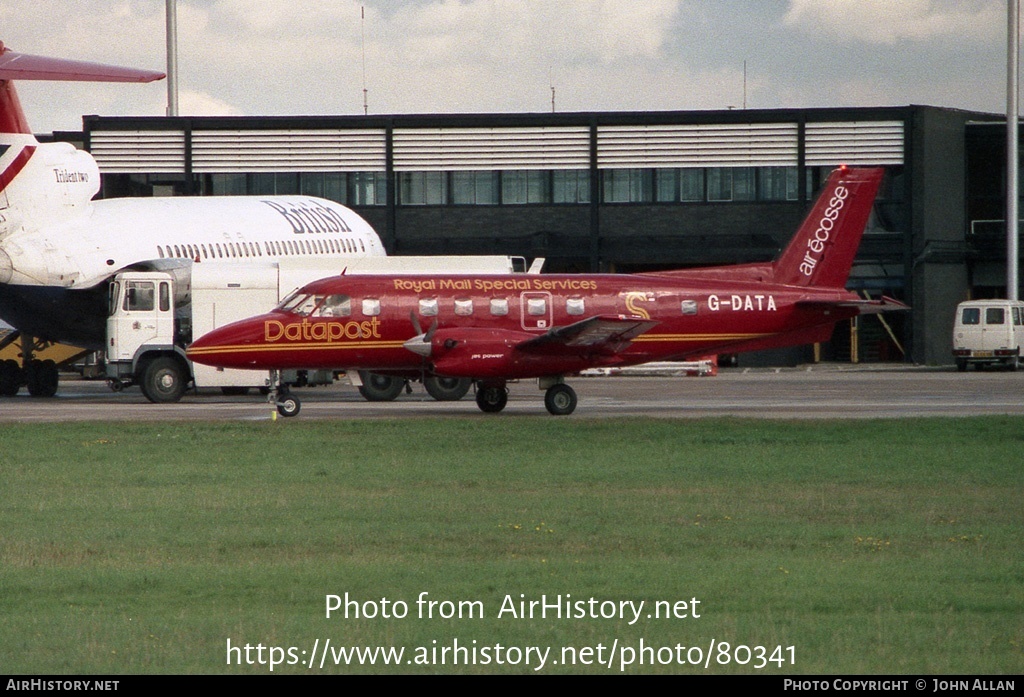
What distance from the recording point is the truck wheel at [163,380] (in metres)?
33.8

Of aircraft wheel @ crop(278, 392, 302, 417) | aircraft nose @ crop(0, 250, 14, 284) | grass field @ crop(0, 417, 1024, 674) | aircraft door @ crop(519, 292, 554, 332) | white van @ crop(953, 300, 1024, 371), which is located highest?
aircraft nose @ crop(0, 250, 14, 284)

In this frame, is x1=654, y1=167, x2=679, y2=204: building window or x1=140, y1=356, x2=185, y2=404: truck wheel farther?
x1=654, y1=167, x2=679, y2=204: building window

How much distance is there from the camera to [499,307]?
29.1m

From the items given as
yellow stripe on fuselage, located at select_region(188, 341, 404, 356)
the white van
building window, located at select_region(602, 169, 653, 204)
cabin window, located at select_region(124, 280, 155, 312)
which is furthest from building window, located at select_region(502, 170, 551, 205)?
yellow stripe on fuselage, located at select_region(188, 341, 404, 356)

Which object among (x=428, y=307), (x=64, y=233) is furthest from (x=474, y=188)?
(x=428, y=307)

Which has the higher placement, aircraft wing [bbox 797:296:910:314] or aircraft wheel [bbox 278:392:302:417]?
aircraft wing [bbox 797:296:910:314]

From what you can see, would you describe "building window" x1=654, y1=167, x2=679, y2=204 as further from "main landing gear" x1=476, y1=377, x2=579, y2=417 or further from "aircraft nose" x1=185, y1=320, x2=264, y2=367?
"aircraft nose" x1=185, y1=320, x2=264, y2=367

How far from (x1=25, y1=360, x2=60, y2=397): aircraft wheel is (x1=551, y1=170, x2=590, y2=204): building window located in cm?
2348

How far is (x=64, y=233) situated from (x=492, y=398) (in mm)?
12629

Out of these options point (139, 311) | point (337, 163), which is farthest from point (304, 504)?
point (337, 163)

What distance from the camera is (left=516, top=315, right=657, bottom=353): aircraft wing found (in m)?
27.5

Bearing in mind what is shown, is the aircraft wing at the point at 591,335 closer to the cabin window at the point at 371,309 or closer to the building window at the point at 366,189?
the cabin window at the point at 371,309

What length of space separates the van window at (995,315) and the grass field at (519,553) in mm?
27861

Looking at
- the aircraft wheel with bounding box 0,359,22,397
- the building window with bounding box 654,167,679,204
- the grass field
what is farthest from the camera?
the building window with bounding box 654,167,679,204
